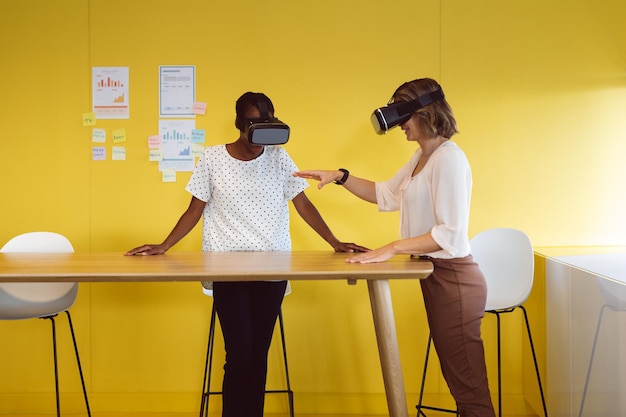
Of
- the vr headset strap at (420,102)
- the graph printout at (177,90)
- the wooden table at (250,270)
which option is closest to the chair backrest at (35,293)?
the wooden table at (250,270)

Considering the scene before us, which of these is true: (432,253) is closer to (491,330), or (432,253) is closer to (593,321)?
(593,321)

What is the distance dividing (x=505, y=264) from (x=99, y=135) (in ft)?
7.24

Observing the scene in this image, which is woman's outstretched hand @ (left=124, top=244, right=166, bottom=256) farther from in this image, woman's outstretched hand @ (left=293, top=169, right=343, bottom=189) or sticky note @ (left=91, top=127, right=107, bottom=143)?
sticky note @ (left=91, top=127, right=107, bottom=143)

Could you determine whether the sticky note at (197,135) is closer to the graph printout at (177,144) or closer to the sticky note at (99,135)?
the graph printout at (177,144)

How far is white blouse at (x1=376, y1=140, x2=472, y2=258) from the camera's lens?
7.38 ft

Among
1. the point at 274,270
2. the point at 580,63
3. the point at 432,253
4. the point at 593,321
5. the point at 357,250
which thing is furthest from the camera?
the point at 580,63

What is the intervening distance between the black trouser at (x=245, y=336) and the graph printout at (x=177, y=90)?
1.38 metres

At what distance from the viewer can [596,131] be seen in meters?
3.54

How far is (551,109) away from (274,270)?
2087 millimetres

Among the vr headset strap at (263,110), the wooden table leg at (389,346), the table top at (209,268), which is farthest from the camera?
the vr headset strap at (263,110)

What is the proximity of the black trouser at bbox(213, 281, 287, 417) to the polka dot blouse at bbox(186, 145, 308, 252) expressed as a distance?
0.66 feet

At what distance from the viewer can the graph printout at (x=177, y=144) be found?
12.0 feet

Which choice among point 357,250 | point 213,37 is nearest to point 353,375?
point 357,250

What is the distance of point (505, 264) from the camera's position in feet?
10.5
